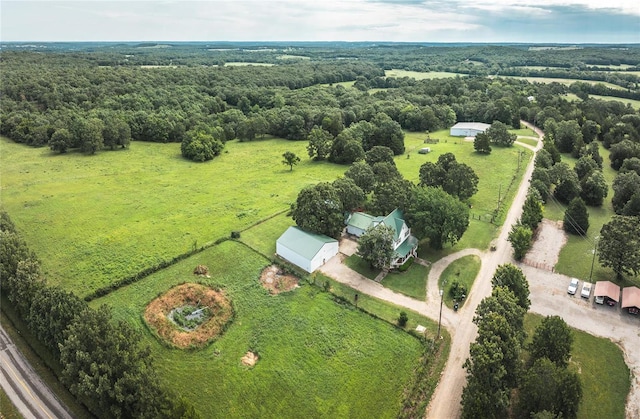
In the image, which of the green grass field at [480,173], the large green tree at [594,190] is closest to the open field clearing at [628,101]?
the green grass field at [480,173]

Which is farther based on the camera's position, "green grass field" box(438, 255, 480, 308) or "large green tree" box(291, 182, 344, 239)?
"large green tree" box(291, 182, 344, 239)

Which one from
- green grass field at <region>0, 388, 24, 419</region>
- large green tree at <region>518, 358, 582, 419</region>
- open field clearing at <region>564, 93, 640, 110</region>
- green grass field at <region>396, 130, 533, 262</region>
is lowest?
green grass field at <region>396, 130, 533, 262</region>

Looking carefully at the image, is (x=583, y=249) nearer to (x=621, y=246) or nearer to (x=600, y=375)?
(x=621, y=246)

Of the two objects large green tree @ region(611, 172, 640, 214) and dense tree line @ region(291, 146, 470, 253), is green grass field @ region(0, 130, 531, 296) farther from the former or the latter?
large green tree @ region(611, 172, 640, 214)

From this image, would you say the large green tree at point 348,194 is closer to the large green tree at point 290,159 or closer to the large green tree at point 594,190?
the large green tree at point 290,159

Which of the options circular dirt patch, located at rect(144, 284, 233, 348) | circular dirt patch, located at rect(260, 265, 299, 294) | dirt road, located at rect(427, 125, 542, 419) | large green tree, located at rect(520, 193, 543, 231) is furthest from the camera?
large green tree, located at rect(520, 193, 543, 231)

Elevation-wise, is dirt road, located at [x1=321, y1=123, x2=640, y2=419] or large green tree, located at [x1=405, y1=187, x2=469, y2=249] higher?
large green tree, located at [x1=405, y1=187, x2=469, y2=249]

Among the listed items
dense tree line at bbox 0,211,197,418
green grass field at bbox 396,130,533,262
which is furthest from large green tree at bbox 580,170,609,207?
dense tree line at bbox 0,211,197,418
